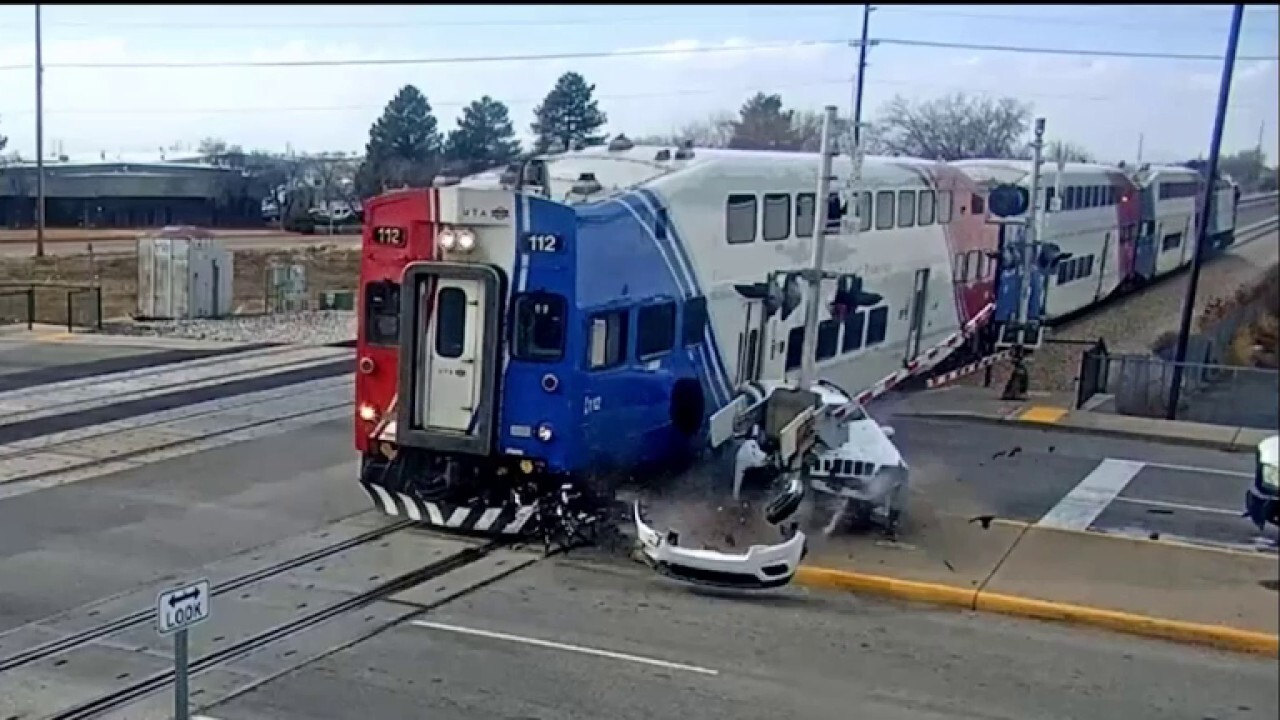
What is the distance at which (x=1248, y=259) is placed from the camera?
1604mm

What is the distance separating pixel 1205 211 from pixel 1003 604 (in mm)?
4638

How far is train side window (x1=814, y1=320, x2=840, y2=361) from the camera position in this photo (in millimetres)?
8695

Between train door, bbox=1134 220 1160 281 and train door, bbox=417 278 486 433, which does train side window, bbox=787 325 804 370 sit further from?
train door, bbox=1134 220 1160 281

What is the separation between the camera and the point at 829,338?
8875 mm

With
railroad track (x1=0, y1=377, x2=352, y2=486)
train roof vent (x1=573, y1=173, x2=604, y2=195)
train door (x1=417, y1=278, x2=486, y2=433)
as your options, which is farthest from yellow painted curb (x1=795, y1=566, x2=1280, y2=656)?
railroad track (x1=0, y1=377, x2=352, y2=486)

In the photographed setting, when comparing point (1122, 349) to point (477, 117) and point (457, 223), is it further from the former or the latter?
point (457, 223)

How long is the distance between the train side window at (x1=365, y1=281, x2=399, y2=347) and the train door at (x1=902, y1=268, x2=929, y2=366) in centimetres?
438

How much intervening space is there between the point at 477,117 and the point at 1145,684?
12.1 feet

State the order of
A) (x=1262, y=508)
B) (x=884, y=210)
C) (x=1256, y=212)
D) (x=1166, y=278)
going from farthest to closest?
(x=884, y=210) → (x=1166, y=278) → (x=1256, y=212) → (x=1262, y=508)

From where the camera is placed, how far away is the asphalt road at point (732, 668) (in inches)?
206

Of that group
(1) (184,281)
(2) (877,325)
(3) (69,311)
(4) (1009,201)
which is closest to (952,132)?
(4) (1009,201)

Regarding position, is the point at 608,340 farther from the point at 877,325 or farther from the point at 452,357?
the point at 877,325

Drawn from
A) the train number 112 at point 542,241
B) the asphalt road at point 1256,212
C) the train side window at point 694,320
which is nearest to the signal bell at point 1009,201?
the train side window at point 694,320

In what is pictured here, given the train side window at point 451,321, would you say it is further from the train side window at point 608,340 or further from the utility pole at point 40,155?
the utility pole at point 40,155
